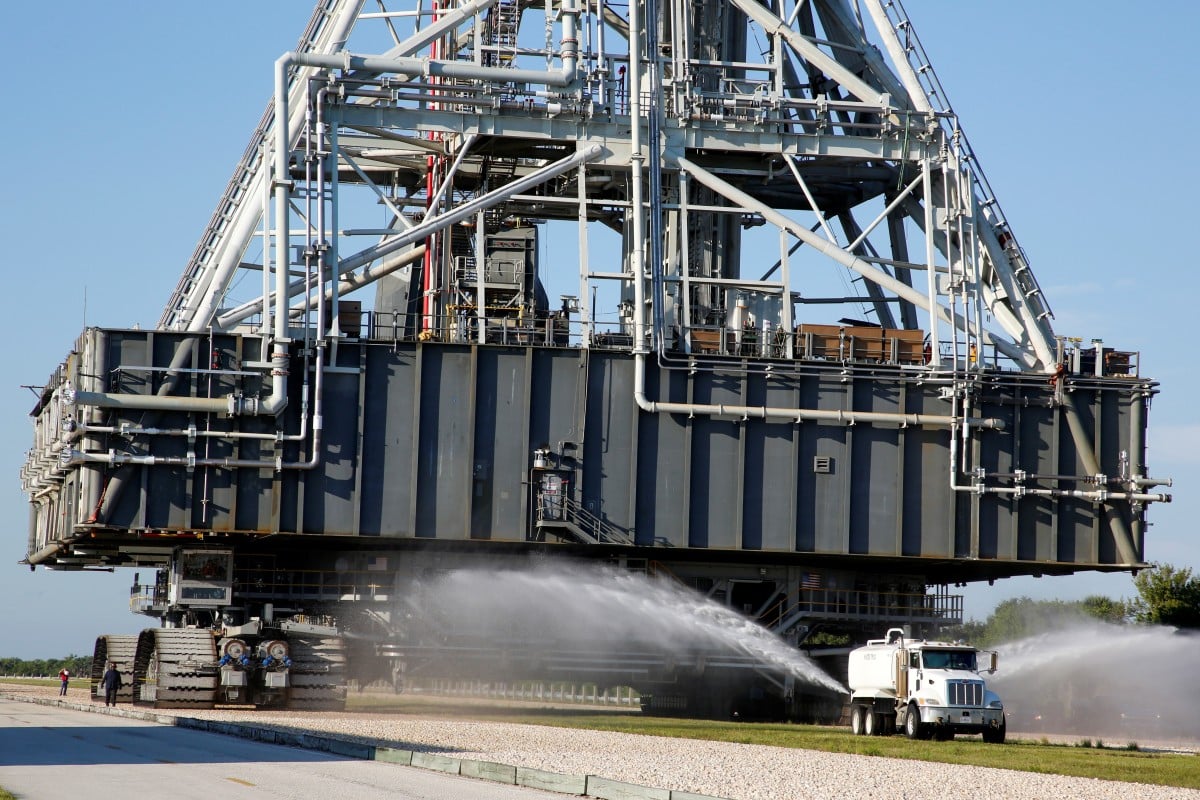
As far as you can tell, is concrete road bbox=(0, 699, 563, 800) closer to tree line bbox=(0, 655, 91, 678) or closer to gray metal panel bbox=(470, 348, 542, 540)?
gray metal panel bbox=(470, 348, 542, 540)

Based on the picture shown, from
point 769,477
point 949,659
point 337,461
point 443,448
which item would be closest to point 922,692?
point 949,659

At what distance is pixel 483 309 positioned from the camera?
1795 inches

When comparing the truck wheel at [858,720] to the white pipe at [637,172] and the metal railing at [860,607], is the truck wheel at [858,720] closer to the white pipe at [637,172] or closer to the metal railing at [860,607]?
the metal railing at [860,607]

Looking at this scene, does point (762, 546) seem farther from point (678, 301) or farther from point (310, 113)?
point (310, 113)

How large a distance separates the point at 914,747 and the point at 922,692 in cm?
449

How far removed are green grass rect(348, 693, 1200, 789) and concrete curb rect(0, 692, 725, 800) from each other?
8.74m

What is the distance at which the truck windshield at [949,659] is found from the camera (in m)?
36.4

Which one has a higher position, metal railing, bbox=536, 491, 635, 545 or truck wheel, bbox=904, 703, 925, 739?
metal railing, bbox=536, 491, 635, 545

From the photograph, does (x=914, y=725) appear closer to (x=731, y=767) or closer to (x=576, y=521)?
(x=576, y=521)

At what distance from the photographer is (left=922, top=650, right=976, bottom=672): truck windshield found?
36406 millimetres

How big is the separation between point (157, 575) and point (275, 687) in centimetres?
1166

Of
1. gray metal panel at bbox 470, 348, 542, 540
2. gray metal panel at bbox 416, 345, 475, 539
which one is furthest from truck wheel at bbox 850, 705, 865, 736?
gray metal panel at bbox 416, 345, 475, 539

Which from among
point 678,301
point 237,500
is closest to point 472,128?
point 678,301

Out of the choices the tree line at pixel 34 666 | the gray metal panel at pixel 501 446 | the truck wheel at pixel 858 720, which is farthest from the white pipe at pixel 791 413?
the tree line at pixel 34 666
